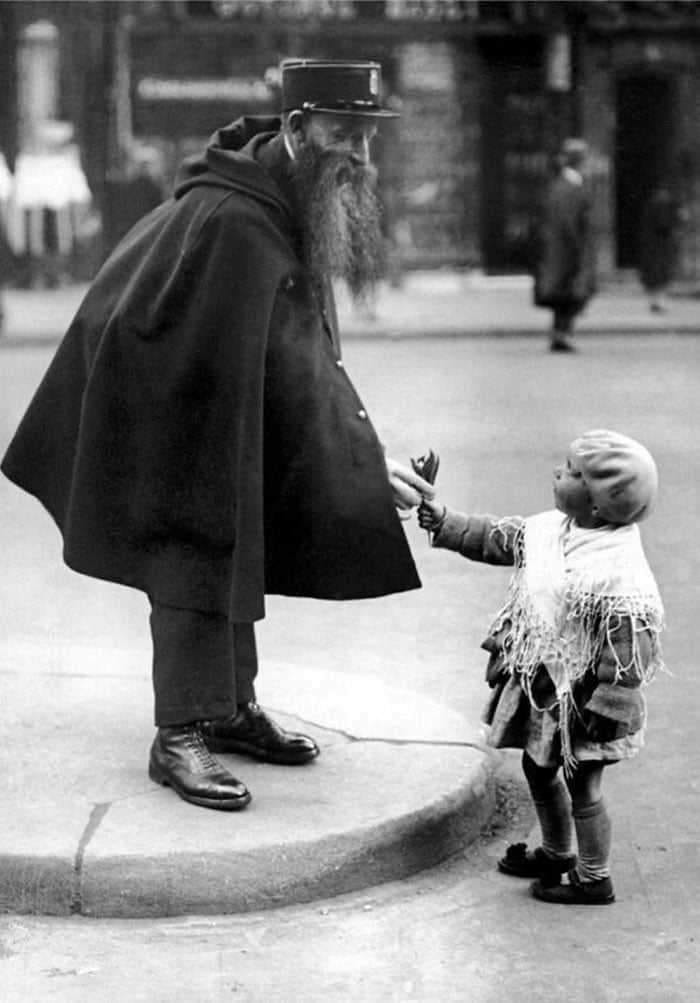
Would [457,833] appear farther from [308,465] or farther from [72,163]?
[72,163]

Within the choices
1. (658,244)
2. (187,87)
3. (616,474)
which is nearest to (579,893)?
(616,474)

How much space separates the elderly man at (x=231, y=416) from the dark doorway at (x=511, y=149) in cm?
2309

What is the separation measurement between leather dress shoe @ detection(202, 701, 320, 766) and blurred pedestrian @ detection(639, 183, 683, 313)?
1914cm

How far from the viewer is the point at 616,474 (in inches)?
162

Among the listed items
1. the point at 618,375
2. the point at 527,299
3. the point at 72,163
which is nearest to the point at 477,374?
the point at 618,375

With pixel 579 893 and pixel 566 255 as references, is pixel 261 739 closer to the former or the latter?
pixel 579 893

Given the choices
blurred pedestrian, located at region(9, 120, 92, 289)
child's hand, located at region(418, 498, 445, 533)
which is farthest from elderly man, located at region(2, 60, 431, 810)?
blurred pedestrian, located at region(9, 120, 92, 289)

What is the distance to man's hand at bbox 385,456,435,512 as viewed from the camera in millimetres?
4543

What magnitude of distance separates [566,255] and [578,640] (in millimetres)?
15346

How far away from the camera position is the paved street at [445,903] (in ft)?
12.6

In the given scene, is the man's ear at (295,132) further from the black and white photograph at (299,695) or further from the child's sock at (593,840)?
the child's sock at (593,840)

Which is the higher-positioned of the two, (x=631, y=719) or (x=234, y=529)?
(x=234, y=529)

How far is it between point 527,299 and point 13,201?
684cm

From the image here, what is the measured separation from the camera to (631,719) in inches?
165
